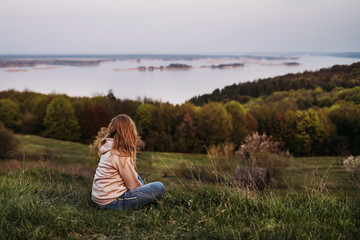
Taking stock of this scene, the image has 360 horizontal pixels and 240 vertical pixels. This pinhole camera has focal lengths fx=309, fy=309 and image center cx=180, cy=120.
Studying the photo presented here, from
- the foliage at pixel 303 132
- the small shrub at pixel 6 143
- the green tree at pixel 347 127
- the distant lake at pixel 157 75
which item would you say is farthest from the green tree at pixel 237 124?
the distant lake at pixel 157 75

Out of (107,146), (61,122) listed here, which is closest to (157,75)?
(61,122)

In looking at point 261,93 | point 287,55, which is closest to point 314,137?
point 261,93

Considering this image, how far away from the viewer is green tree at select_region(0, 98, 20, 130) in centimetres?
5844

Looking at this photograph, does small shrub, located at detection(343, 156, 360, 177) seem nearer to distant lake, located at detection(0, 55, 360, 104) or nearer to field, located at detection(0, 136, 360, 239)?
field, located at detection(0, 136, 360, 239)

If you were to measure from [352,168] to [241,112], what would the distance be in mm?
29606

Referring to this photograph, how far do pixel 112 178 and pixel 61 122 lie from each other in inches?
2122

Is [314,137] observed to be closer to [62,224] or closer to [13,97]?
[62,224]

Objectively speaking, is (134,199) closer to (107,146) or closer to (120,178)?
(120,178)

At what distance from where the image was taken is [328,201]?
4621mm

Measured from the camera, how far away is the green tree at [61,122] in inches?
2154

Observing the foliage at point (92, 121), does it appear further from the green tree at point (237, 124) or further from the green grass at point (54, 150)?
the green tree at point (237, 124)

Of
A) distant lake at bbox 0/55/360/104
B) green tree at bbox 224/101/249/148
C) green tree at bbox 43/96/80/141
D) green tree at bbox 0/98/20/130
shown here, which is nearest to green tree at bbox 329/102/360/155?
green tree at bbox 224/101/249/148

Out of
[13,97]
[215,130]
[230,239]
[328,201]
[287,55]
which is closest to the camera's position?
[230,239]

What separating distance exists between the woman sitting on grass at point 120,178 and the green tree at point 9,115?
60.3 meters
